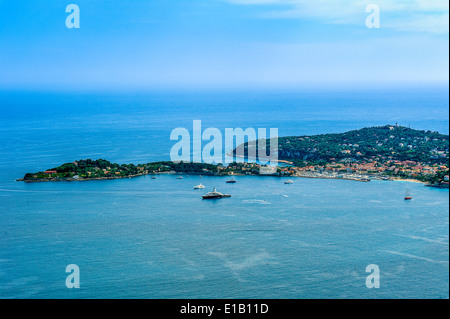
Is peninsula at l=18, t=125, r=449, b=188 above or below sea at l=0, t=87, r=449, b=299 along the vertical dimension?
above

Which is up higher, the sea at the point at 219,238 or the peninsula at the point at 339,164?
the peninsula at the point at 339,164

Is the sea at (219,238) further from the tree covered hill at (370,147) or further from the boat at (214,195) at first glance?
the tree covered hill at (370,147)

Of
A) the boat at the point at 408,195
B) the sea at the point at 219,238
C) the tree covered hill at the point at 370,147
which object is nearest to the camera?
the sea at the point at 219,238

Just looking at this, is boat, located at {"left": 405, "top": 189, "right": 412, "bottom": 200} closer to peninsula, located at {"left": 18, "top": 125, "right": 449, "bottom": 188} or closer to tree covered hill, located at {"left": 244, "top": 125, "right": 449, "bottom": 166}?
peninsula, located at {"left": 18, "top": 125, "right": 449, "bottom": 188}

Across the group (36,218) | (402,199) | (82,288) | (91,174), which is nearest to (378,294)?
(82,288)

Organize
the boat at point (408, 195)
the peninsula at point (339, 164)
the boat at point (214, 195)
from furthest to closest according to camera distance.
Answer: the peninsula at point (339, 164) → the boat at point (214, 195) → the boat at point (408, 195)

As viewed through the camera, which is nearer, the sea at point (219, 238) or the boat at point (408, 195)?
the sea at point (219, 238)

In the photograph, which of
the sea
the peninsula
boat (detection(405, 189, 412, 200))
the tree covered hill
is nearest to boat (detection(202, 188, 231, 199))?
the sea

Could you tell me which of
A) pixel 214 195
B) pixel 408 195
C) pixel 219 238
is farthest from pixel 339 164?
Result: pixel 219 238

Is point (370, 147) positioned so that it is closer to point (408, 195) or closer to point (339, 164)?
point (339, 164)

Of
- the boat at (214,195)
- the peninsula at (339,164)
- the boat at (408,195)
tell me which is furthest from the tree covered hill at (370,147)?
the boat at (214,195)

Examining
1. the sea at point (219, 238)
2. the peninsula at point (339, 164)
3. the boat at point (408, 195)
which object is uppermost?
the peninsula at point (339, 164)
